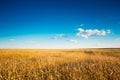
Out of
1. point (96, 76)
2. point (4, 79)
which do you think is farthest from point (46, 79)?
point (96, 76)

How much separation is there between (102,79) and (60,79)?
60.5 inches

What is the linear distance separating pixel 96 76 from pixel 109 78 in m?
0.48

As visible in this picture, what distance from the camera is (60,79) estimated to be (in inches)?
182

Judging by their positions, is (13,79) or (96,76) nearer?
(13,79)

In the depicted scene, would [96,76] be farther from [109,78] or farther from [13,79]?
[13,79]

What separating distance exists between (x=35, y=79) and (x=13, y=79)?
0.78 meters

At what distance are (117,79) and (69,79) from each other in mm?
1687

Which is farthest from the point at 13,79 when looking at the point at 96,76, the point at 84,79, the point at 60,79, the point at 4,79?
the point at 96,76

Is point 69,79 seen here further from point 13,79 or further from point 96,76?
point 13,79

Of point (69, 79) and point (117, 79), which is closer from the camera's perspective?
point (117, 79)

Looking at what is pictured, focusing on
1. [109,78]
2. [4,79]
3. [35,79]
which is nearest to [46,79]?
[35,79]

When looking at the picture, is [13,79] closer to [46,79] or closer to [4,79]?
[4,79]

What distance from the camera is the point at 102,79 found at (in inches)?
168

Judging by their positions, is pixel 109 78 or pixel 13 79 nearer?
pixel 13 79
